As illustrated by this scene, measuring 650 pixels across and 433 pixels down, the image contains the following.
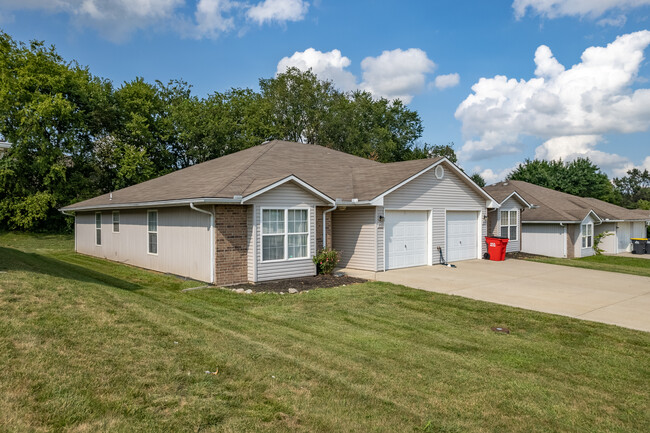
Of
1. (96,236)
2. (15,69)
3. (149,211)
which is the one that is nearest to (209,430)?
(149,211)

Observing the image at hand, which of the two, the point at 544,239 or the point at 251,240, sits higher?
the point at 251,240

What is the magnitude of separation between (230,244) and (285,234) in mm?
1680

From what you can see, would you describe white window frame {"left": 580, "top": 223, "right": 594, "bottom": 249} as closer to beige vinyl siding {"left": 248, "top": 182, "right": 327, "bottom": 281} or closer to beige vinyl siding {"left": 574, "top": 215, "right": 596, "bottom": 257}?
beige vinyl siding {"left": 574, "top": 215, "right": 596, "bottom": 257}

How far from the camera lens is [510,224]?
2194cm

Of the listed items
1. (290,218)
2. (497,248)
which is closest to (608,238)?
(497,248)

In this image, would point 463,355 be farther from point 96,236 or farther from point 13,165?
point 13,165

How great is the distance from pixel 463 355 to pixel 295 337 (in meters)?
2.59

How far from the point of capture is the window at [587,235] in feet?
79.5

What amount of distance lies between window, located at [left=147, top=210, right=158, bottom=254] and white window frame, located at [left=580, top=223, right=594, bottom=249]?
73.7ft

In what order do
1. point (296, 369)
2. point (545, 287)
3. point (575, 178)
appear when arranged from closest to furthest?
1. point (296, 369)
2. point (545, 287)
3. point (575, 178)

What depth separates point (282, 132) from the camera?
40281 millimetres

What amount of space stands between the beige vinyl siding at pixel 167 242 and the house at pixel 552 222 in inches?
570

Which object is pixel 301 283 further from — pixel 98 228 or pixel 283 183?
pixel 98 228

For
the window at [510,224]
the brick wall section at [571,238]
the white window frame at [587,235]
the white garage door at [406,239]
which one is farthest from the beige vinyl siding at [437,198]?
the white window frame at [587,235]
